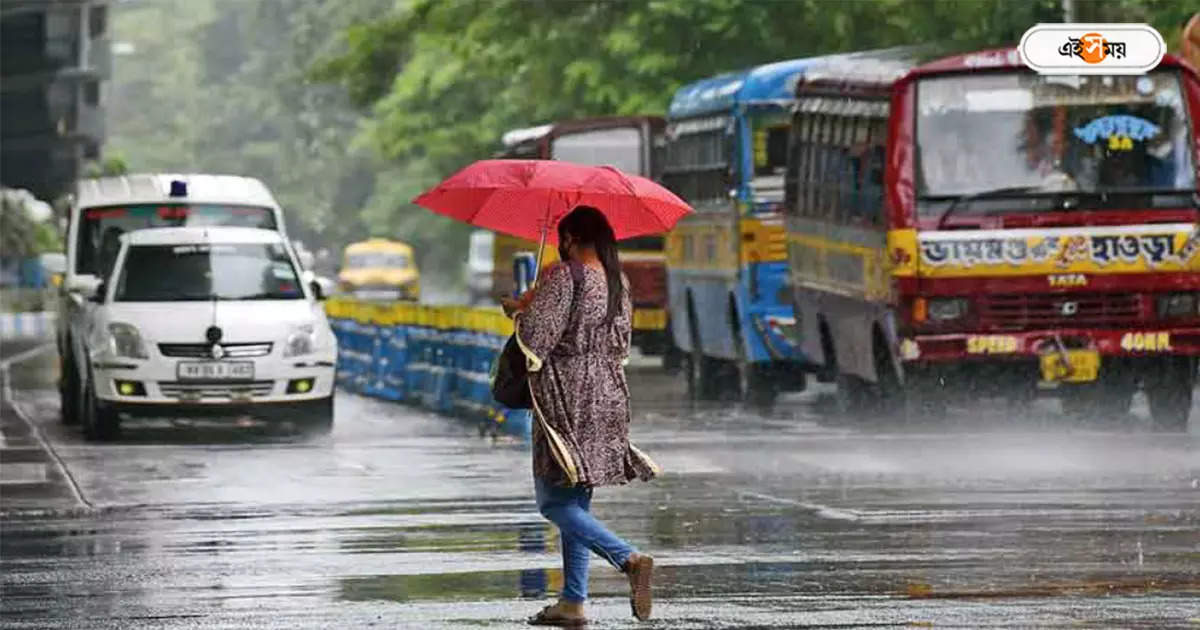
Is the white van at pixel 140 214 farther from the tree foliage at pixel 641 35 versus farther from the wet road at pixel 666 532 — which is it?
the tree foliage at pixel 641 35

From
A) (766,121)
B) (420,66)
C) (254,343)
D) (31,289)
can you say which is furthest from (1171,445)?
(31,289)

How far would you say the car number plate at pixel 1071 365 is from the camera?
24953 mm

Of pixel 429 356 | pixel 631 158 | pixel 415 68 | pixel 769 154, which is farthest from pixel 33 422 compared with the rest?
pixel 415 68

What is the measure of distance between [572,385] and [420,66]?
56668mm

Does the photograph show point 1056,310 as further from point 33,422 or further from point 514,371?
point 514,371

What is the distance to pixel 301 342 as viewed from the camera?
26.0m

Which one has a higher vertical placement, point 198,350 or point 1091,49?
point 1091,49

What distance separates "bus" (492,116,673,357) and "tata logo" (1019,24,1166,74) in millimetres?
9285

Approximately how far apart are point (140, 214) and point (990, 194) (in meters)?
7.90

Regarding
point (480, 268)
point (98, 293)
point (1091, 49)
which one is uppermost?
point (1091, 49)

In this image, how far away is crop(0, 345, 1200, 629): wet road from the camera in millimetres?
13008

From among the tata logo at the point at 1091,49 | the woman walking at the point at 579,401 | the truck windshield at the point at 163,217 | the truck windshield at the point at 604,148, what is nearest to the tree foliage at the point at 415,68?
the tata logo at the point at 1091,49

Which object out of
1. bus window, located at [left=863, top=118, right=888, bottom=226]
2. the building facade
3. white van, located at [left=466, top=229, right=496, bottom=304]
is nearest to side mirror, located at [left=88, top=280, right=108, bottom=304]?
bus window, located at [left=863, top=118, right=888, bottom=226]

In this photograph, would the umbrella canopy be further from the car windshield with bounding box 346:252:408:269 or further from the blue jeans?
the car windshield with bounding box 346:252:408:269
